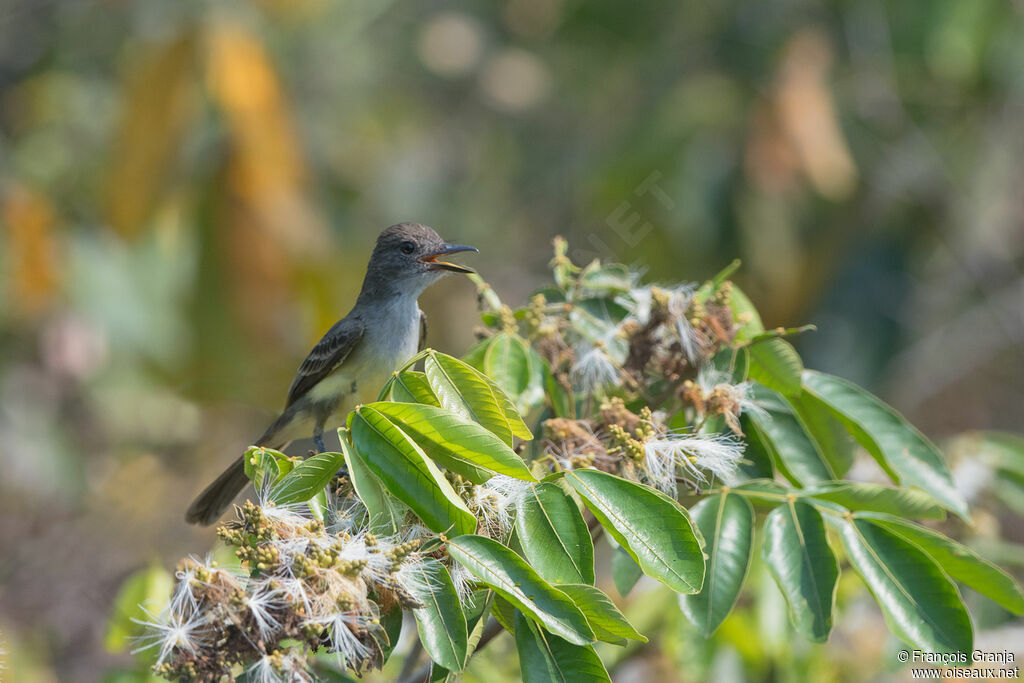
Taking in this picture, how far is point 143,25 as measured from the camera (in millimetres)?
12000

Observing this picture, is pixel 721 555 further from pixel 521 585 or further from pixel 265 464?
pixel 265 464

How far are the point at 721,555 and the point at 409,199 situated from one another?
468 inches

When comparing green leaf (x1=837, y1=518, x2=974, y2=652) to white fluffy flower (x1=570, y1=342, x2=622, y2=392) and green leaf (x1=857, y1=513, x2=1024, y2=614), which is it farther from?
white fluffy flower (x1=570, y1=342, x2=622, y2=392)

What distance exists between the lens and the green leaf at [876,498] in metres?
2.92

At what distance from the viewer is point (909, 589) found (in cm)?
278

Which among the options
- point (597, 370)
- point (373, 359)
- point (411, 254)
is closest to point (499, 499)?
point (597, 370)

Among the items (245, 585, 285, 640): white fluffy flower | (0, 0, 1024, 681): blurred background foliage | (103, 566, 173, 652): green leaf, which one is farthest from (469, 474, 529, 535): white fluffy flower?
(0, 0, 1024, 681): blurred background foliage

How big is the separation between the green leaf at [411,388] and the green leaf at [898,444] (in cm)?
139

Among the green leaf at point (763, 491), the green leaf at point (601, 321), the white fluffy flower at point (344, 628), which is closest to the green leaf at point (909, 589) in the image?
the green leaf at point (763, 491)

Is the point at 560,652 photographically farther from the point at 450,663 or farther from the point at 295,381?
the point at 295,381

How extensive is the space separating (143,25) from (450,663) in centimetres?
1148

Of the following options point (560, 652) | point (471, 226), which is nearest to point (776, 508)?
point (560, 652)

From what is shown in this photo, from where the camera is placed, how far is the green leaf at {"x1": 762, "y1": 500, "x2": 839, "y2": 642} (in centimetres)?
278

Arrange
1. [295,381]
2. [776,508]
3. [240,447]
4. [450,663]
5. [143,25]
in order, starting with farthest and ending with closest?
[143,25]
[240,447]
[295,381]
[776,508]
[450,663]
